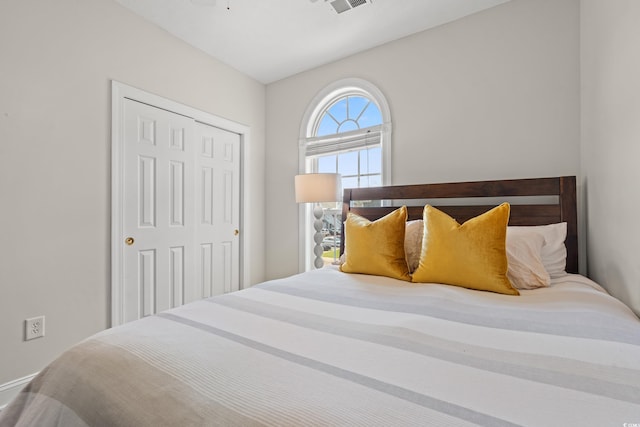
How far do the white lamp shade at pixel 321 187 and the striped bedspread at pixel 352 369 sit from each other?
4.75ft

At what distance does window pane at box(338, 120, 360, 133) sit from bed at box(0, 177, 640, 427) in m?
2.10

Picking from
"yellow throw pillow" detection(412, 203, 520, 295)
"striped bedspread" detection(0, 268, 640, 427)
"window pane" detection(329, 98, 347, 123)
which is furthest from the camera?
"window pane" detection(329, 98, 347, 123)

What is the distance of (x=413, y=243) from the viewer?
1890 mm

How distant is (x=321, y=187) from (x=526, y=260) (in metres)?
1.52

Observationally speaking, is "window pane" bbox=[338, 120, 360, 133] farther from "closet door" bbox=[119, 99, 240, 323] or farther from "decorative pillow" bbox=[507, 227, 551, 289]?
"decorative pillow" bbox=[507, 227, 551, 289]

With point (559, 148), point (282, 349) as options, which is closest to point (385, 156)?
point (559, 148)

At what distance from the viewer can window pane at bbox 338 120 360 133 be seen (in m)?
2.98

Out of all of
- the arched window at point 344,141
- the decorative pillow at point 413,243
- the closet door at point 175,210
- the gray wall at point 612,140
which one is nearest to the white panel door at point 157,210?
the closet door at point 175,210

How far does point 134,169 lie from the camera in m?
2.28

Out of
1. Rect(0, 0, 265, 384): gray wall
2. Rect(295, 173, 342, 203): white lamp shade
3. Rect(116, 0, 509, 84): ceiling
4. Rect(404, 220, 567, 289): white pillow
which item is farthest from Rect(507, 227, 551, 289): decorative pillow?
Rect(0, 0, 265, 384): gray wall

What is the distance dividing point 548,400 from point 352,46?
9.43 ft

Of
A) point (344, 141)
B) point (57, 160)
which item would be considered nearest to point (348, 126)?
point (344, 141)

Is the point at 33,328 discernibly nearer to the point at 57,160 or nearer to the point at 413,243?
the point at 57,160

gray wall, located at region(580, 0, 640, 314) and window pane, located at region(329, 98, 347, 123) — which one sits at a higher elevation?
window pane, located at region(329, 98, 347, 123)
